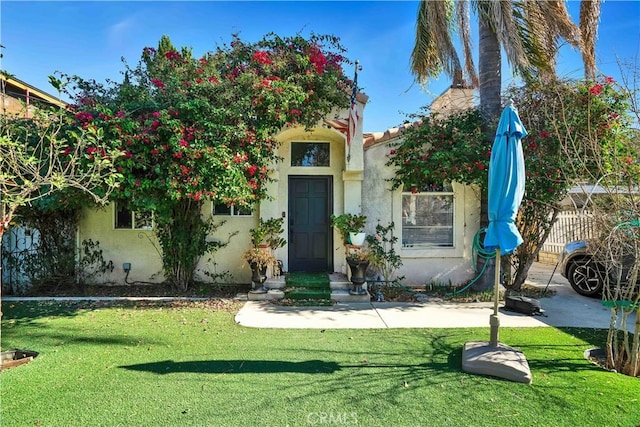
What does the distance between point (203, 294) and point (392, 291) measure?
4.26 metres

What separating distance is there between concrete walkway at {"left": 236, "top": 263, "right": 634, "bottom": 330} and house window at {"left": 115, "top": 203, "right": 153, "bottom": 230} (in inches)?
143

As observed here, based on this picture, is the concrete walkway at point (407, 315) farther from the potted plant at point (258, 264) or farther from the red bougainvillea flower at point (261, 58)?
the red bougainvillea flower at point (261, 58)

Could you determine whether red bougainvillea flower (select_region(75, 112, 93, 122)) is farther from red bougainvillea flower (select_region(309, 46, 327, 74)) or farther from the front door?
red bougainvillea flower (select_region(309, 46, 327, 74))

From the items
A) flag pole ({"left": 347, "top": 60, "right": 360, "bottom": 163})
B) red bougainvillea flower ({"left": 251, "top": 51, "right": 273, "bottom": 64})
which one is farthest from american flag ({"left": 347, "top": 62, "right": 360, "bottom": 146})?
red bougainvillea flower ({"left": 251, "top": 51, "right": 273, "bottom": 64})

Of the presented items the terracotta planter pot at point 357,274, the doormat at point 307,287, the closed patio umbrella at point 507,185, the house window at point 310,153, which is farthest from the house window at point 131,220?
the closed patio umbrella at point 507,185

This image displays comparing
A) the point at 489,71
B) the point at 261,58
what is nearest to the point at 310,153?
the point at 261,58

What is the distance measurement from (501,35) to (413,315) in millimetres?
5987

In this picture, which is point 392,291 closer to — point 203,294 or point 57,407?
point 203,294

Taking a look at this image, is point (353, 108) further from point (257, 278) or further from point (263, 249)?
point (257, 278)

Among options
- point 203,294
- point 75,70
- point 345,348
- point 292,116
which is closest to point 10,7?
point 75,70

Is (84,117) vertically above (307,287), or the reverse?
(84,117)

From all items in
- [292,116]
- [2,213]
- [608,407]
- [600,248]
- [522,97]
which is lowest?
[608,407]

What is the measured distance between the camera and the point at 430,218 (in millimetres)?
9016

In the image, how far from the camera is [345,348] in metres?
4.71
